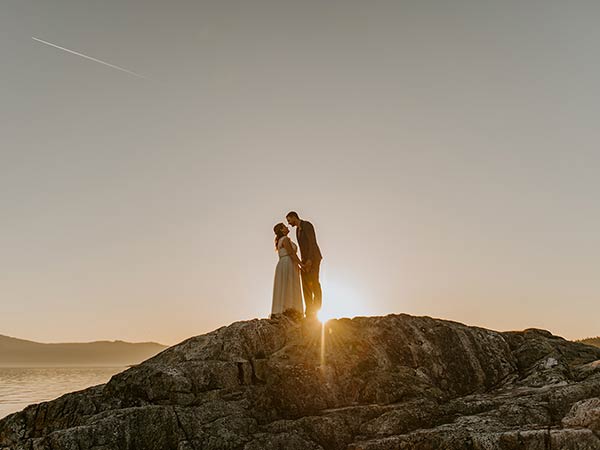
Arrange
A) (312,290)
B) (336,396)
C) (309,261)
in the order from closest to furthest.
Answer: (336,396) < (309,261) < (312,290)

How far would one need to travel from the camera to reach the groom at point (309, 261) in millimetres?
20750

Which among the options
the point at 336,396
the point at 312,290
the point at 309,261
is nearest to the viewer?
the point at 336,396

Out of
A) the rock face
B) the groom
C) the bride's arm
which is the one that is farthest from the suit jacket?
the rock face

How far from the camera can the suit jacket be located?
68.1ft

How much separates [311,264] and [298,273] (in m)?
0.78

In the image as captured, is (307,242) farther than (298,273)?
No

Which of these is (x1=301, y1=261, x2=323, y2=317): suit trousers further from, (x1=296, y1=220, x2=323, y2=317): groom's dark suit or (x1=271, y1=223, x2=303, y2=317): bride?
(x1=271, y1=223, x2=303, y2=317): bride

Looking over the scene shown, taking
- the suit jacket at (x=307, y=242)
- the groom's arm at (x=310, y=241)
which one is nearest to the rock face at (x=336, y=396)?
the groom's arm at (x=310, y=241)

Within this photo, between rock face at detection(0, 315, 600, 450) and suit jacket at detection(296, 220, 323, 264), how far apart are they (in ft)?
9.88

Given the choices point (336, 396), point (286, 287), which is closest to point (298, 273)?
point (286, 287)

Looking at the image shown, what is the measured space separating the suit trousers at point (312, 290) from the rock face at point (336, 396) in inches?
88.3

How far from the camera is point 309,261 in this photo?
814 inches

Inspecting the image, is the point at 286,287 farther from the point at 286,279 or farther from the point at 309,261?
the point at 309,261

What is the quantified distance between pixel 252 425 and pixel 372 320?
21.6 feet
